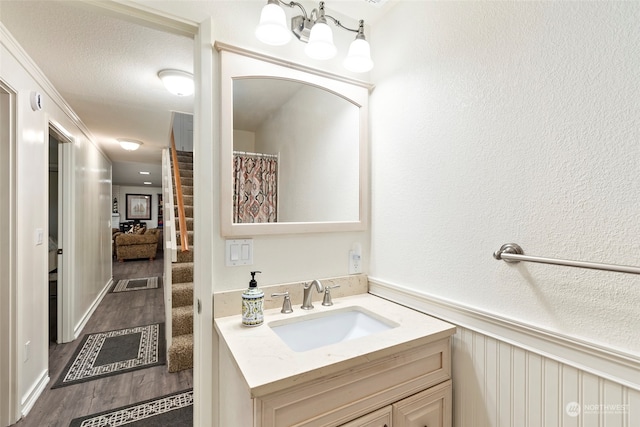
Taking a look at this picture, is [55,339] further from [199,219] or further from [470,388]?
[470,388]

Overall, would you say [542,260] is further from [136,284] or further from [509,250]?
[136,284]

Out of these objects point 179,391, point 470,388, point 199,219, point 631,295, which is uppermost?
point 199,219

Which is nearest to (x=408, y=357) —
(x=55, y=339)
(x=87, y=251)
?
(x=55, y=339)

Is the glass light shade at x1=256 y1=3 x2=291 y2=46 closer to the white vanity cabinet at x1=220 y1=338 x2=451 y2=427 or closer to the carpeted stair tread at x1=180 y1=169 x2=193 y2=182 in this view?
the white vanity cabinet at x1=220 y1=338 x2=451 y2=427

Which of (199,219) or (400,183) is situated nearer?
(199,219)

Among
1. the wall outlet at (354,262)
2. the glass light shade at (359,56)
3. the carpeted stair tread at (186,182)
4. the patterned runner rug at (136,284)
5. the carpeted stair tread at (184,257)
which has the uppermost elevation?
the glass light shade at (359,56)

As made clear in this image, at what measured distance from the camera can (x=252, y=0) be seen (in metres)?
1.32

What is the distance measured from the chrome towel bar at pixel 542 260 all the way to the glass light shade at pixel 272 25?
3.90 feet

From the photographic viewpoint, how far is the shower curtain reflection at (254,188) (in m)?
1.33

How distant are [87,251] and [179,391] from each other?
2.42m

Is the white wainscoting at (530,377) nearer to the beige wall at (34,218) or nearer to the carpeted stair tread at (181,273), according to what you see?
the carpeted stair tread at (181,273)

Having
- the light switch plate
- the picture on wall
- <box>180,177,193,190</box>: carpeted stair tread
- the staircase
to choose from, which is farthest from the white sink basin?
the picture on wall

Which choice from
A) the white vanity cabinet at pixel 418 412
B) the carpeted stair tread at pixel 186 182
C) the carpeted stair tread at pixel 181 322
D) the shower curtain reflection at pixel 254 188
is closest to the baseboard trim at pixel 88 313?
the carpeted stair tread at pixel 181 322

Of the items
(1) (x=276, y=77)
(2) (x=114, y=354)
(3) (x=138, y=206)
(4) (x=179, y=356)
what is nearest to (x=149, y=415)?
(4) (x=179, y=356)
